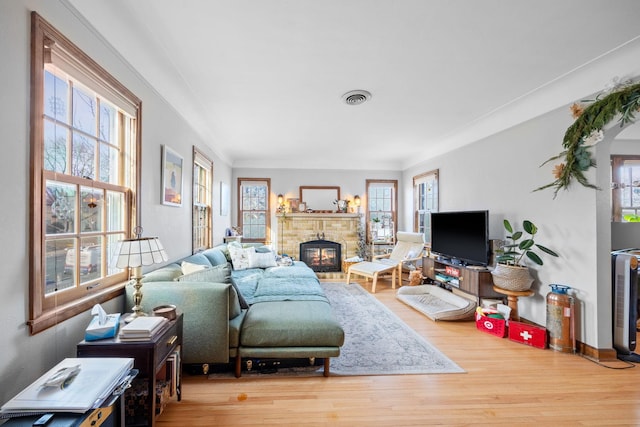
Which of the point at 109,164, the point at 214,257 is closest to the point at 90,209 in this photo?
the point at 109,164

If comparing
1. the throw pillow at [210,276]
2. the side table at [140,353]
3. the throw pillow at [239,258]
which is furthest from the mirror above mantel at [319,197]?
the side table at [140,353]

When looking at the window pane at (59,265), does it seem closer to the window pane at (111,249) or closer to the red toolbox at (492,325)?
the window pane at (111,249)

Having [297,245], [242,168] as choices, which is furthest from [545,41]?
[242,168]

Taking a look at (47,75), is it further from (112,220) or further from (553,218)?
(553,218)

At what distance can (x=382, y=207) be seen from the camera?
6941 mm

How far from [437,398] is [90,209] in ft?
8.85

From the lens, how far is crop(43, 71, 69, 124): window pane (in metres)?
1.48

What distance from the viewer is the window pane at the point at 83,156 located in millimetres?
1680

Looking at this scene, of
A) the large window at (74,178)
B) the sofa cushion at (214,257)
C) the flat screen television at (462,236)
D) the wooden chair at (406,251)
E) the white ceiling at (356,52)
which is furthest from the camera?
the wooden chair at (406,251)

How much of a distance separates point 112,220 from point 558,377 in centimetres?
369

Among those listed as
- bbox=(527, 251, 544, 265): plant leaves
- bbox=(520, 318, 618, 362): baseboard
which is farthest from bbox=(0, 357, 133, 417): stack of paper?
bbox=(520, 318, 618, 362): baseboard

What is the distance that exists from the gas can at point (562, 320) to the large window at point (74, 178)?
383 cm

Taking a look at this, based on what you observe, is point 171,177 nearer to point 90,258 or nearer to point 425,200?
point 90,258

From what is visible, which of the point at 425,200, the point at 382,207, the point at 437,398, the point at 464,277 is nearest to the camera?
the point at 437,398
